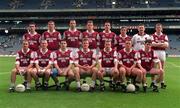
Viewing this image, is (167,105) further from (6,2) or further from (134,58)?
(6,2)

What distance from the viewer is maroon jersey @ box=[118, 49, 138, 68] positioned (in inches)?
499

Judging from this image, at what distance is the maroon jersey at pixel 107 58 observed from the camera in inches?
501

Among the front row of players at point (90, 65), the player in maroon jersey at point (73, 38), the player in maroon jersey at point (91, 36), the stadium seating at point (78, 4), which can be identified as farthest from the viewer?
the stadium seating at point (78, 4)

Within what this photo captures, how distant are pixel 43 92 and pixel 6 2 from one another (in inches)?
1884

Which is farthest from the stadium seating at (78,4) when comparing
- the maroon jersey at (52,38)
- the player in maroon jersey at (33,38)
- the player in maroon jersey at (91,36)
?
the player in maroon jersey at (33,38)

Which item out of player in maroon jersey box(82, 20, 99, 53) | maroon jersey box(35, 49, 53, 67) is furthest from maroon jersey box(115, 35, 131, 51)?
maroon jersey box(35, 49, 53, 67)

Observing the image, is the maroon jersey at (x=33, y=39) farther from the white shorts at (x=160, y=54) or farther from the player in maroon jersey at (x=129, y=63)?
the white shorts at (x=160, y=54)

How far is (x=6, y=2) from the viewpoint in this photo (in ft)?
191

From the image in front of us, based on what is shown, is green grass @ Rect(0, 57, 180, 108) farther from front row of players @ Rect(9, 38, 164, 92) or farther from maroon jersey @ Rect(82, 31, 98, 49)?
maroon jersey @ Rect(82, 31, 98, 49)

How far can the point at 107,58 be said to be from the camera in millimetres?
12812

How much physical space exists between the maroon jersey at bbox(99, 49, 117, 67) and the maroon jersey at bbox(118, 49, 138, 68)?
0.19 meters

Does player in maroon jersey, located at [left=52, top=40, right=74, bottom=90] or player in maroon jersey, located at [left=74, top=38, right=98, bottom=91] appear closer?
player in maroon jersey, located at [left=74, top=38, right=98, bottom=91]

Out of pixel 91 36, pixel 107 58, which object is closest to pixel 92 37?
pixel 91 36

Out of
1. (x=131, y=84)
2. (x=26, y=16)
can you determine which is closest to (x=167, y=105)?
(x=131, y=84)
